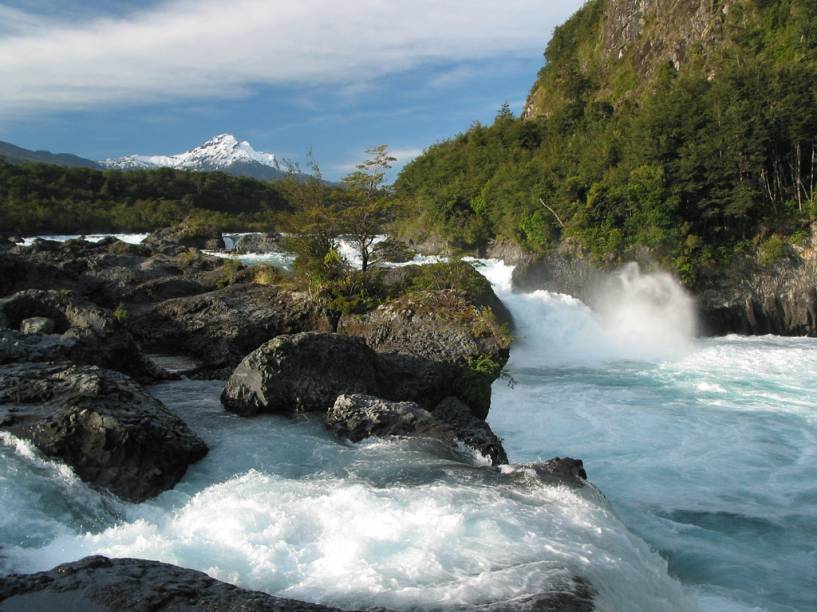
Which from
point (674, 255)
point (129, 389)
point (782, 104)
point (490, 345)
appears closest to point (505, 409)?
point (490, 345)

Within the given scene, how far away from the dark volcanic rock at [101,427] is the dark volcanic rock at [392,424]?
2.02 metres

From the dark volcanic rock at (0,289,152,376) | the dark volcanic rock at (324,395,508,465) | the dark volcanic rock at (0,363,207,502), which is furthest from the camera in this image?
the dark volcanic rock at (0,289,152,376)

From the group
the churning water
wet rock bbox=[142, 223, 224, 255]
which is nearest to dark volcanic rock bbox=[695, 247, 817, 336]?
the churning water

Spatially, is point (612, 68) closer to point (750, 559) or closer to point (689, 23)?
point (689, 23)

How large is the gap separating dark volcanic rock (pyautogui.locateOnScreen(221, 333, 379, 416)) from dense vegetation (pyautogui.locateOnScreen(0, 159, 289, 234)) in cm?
3757

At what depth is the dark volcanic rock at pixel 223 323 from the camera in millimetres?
12906

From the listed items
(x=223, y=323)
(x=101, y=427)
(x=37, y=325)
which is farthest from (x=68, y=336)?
(x=101, y=427)

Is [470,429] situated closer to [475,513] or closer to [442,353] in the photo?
[442,353]

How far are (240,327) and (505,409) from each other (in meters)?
6.92

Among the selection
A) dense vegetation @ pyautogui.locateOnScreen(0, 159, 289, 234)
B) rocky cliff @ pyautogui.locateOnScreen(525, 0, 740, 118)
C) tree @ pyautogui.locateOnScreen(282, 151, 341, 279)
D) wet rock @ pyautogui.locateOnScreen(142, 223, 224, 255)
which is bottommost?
tree @ pyautogui.locateOnScreen(282, 151, 341, 279)

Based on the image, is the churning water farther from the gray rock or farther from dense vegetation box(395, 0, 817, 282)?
dense vegetation box(395, 0, 817, 282)

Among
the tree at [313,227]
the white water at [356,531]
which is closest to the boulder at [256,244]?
the tree at [313,227]

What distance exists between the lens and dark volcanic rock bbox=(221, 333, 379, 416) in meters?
9.12

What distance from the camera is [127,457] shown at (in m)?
6.50
